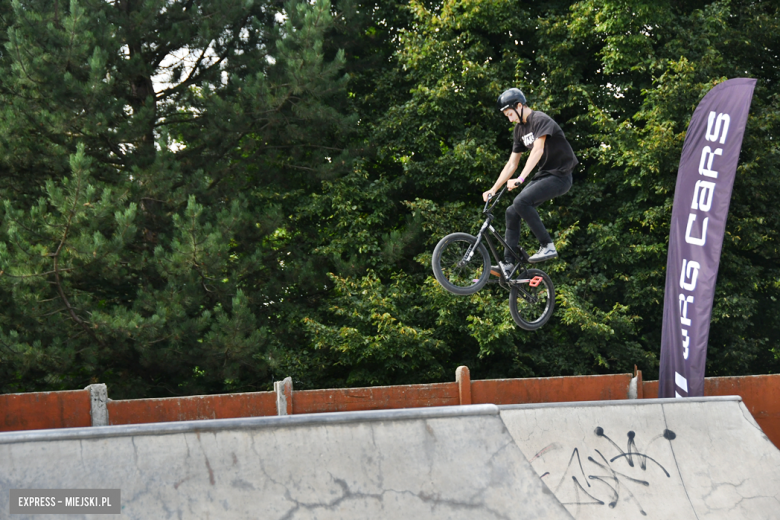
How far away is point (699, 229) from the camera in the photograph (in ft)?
25.8

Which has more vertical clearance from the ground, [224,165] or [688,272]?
[224,165]

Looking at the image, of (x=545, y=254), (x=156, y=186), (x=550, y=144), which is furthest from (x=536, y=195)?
(x=156, y=186)

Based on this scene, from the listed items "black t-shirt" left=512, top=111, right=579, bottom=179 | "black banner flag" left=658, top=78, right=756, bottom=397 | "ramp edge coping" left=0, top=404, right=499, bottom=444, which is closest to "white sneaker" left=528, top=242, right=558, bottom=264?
"black t-shirt" left=512, top=111, right=579, bottom=179

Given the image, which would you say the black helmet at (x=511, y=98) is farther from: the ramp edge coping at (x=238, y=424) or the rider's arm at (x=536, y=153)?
the ramp edge coping at (x=238, y=424)

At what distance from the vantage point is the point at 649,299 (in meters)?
12.7

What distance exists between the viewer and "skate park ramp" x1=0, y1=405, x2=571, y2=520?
3.40m

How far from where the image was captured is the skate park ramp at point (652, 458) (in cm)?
446

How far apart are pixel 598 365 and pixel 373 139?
6.94 metres

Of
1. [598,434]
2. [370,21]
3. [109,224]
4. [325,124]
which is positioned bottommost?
[598,434]

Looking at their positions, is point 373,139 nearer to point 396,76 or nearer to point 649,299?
point 396,76

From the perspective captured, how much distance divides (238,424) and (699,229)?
21.7 ft

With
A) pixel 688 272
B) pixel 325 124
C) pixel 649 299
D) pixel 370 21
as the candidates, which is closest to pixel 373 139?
pixel 325 124

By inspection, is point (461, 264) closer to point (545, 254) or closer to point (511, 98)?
point (545, 254)

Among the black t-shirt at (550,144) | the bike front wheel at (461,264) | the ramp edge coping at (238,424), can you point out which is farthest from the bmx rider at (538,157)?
the ramp edge coping at (238,424)
